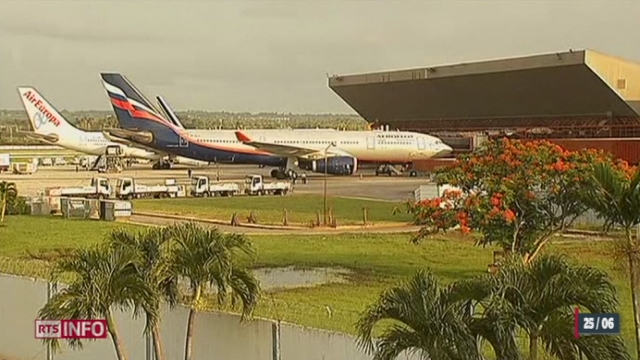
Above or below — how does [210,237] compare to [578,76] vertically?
below

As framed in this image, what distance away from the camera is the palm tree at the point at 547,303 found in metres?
6.31

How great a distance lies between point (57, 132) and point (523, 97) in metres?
28.6

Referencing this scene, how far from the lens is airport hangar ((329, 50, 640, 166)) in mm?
44281

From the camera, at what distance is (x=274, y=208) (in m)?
32.3

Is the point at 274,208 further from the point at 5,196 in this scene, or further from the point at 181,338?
the point at 181,338

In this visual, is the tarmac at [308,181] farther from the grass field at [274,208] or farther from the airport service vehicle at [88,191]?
the airport service vehicle at [88,191]

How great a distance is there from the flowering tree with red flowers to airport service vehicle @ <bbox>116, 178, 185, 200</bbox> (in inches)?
859

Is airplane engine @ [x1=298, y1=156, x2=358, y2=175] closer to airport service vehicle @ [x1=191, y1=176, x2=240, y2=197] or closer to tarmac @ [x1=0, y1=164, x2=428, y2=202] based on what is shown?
tarmac @ [x1=0, y1=164, x2=428, y2=202]

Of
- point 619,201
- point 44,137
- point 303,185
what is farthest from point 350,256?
point 44,137

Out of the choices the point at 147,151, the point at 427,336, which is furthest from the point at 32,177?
the point at 427,336

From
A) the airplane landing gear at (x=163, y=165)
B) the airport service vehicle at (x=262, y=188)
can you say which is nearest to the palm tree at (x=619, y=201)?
the airport service vehicle at (x=262, y=188)

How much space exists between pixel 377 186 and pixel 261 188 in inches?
277

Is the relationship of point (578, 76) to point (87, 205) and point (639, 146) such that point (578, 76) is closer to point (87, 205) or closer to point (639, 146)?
point (639, 146)

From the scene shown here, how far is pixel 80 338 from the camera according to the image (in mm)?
8984
